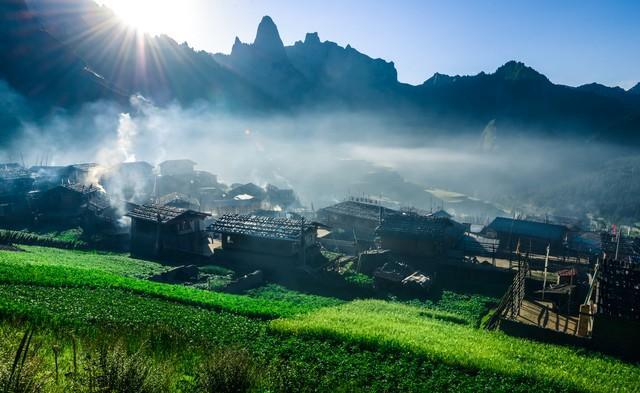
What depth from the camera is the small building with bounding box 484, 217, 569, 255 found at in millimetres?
50406

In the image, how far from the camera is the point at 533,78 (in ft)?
614

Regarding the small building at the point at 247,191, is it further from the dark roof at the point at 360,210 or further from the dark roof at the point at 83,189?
the dark roof at the point at 83,189

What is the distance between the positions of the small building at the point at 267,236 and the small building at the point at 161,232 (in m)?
4.65

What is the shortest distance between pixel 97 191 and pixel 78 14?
122946 millimetres

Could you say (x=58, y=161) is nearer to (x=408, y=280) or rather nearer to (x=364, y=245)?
(x=364, y=245)

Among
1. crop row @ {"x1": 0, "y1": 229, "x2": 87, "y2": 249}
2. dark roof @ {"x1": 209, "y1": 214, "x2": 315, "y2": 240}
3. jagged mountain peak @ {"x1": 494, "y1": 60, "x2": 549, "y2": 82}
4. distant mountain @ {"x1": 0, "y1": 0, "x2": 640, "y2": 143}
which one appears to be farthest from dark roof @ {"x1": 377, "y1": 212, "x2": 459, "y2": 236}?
jagged mountain peak @ {"x1": 494, "y1": 60, "x2": 549, "y2": 82}

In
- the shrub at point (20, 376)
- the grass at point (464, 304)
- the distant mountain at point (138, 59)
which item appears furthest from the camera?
the distant mountain at point (138, 59)

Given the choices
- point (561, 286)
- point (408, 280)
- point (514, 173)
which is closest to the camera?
point (561, 286)

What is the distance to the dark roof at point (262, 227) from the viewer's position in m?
39.3

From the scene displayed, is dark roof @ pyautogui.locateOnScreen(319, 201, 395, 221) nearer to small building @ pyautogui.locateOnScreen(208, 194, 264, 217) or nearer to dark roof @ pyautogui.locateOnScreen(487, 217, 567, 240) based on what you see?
dark roof @ pyautogui.locateOnScreen(487, 217, 567, 240)

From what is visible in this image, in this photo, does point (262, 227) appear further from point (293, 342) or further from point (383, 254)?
point (293, 342)

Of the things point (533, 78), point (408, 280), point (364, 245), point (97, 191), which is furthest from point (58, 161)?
point (533, 78)

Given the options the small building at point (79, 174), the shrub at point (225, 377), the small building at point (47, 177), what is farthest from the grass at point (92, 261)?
the small building at point (79, 174)

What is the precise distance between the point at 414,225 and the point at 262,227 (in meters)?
17.3
